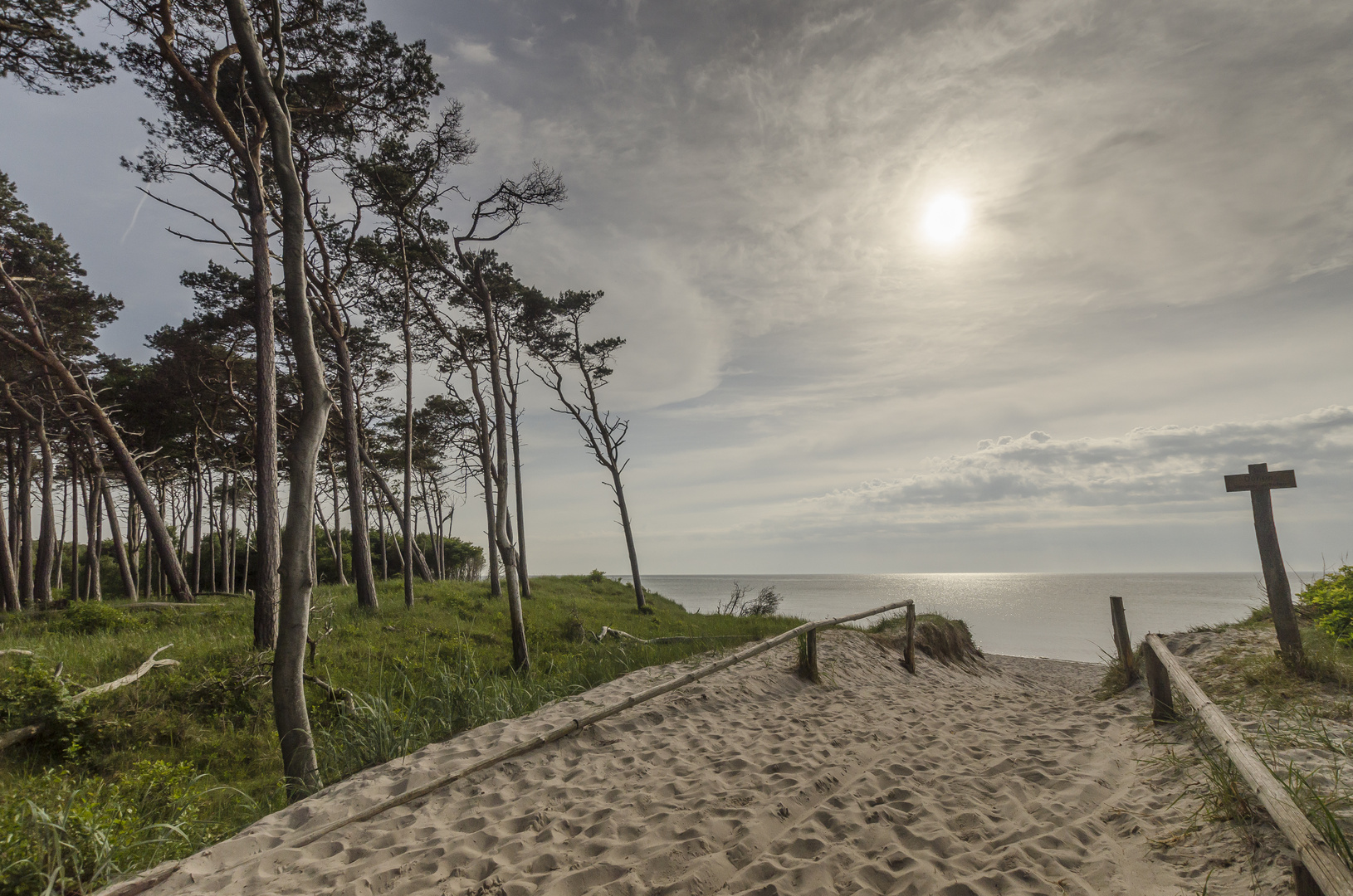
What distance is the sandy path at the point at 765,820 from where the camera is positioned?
10.2ft

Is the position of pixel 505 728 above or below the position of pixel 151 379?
below

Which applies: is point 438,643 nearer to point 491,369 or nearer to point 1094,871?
point 491,369

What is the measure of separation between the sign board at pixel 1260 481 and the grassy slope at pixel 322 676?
7076 millimetres

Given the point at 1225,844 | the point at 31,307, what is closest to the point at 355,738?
the point at 1225,844

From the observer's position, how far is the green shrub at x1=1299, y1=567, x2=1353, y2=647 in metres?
5.89

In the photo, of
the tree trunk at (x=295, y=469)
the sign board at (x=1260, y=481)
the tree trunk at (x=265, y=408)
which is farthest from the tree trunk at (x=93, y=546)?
the sign board at (x=1260, y=481)

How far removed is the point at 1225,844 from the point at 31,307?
2096 cm

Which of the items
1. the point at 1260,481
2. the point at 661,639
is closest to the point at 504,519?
the point at 661,639

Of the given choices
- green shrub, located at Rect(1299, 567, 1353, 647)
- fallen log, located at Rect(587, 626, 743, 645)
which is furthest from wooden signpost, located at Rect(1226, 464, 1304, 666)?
fallen log, located at Rect(587, 626, 743, 645)

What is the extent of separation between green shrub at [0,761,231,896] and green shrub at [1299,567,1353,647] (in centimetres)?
1015

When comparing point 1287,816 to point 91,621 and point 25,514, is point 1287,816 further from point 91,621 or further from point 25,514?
point 25,514

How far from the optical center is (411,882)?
3193 mm

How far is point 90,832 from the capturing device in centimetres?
320

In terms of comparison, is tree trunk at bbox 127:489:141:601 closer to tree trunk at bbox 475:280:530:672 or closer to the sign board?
tree trunk at bbox 475:280:530:672
